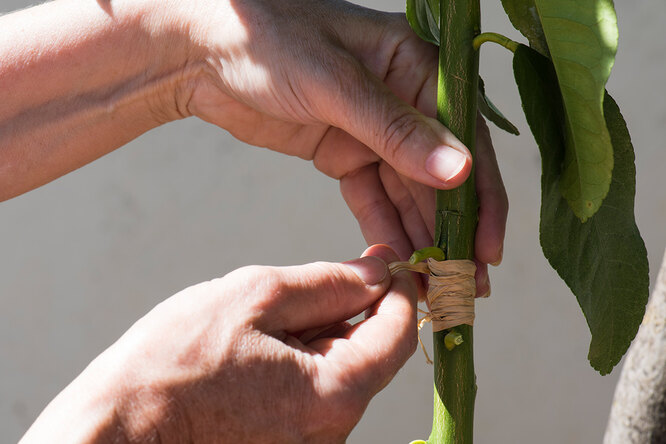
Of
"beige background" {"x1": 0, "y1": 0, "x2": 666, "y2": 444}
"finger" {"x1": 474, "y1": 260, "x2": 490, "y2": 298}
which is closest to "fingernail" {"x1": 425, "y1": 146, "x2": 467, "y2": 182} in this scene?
"finger" {"x1": 474, "y1": 260, "x2": 490, "y2": 298}

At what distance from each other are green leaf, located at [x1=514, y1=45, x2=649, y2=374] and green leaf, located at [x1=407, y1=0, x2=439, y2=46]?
13cm

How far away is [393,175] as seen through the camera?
869mm

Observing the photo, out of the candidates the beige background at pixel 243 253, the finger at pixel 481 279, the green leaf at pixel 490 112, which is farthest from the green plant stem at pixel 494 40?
the beige background at pixel 243 253

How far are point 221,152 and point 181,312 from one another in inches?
52.4

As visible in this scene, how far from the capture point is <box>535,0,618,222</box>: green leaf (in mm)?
433

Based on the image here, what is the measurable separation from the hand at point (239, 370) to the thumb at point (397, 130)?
0.42 ft

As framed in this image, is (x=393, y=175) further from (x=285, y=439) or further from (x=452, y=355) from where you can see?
(x=285, y=439)

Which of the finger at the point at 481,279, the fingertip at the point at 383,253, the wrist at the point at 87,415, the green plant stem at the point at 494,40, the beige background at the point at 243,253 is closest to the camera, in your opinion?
the wrist at the point at 87,415

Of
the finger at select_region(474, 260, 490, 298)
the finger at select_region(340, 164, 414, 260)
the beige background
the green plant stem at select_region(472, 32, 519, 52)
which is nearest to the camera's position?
the green plant stem at select_region(472, 32, 519, 52)

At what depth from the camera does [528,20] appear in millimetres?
502

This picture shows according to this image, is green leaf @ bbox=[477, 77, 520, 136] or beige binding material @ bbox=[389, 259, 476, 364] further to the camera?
green leaf @ bbox=[477, 77, 520, 136]

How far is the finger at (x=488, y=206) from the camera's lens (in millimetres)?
696

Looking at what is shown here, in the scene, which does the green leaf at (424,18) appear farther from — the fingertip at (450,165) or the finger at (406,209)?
the finger at (406,209)

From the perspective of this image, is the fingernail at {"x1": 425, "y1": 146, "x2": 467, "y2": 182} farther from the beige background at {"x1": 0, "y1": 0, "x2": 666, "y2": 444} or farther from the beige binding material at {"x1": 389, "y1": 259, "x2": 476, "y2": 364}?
the beige background at {"x1": 0, "y1": 0, "x2": 666, "y2": 444}
